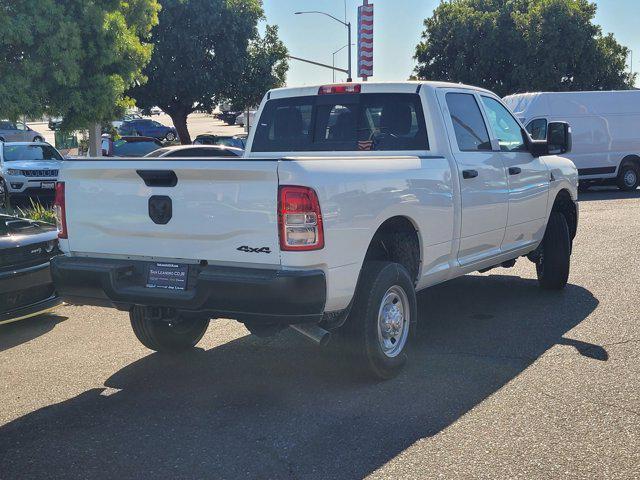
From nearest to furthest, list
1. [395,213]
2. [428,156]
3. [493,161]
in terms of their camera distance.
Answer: [395,213]
[428,156]
[493,161]

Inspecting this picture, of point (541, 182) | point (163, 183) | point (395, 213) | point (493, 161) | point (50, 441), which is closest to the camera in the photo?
point (50, 441)

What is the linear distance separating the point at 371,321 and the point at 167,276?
4.34 ft

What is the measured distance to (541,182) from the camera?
7.62 metres

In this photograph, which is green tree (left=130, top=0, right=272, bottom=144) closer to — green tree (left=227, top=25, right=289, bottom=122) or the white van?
green tree (left=227, top=25, right=289, bottom=122)

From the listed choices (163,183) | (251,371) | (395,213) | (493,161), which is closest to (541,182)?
(493,161)

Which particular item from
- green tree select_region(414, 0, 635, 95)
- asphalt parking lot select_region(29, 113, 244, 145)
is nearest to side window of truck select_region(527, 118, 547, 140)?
green tree select_region(414, 0, 635, 95)

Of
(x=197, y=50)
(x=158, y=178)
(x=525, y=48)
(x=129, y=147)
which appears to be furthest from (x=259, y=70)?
(x=158, y=178)

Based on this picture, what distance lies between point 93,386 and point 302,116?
Result: 282cm

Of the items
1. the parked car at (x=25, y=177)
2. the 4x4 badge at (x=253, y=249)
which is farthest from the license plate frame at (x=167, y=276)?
the parked car at (x=25, y=177)

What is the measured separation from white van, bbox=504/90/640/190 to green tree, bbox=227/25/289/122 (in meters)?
19.0

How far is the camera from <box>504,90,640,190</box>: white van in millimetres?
20266

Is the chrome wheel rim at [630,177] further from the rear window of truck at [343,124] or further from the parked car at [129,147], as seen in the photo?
the rear window of truck at [343,124]

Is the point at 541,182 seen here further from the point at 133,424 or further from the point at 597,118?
the point at 597,118

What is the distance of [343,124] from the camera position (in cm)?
654
